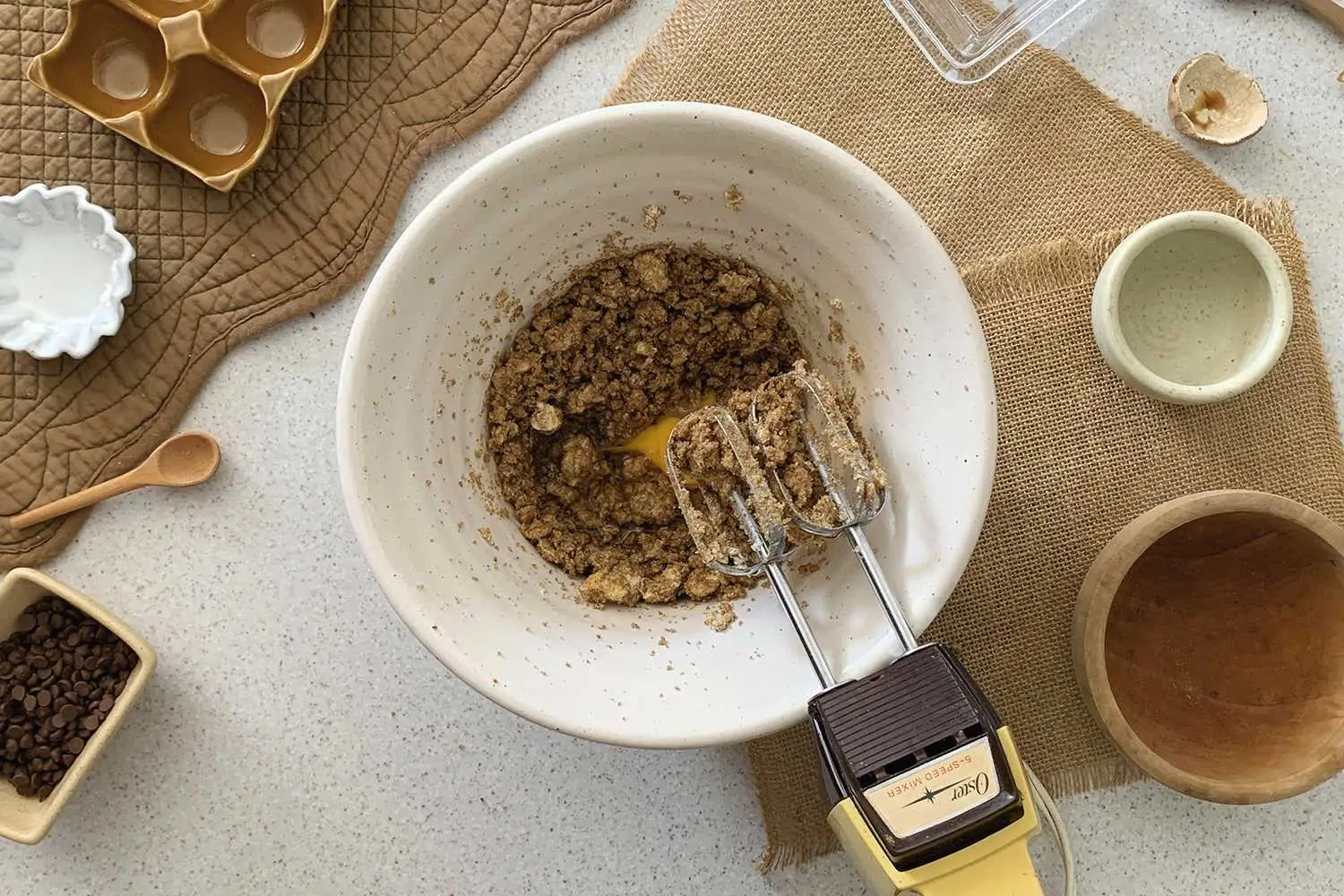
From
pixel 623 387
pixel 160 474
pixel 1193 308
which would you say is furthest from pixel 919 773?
pixel 160 474

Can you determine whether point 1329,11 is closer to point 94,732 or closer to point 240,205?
point 240,205

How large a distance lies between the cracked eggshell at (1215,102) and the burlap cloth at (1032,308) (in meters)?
0.03

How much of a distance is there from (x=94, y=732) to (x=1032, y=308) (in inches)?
34.9

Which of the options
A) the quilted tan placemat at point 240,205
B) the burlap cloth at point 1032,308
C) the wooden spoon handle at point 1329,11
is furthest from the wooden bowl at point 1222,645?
the quilted tan placemat at point 240,205

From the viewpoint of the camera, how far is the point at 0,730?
33.8 inches

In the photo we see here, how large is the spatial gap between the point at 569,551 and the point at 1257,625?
0.57 metres

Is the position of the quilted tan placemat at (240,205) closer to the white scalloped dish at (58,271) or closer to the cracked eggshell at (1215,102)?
the white scalloped dish at (58,271)

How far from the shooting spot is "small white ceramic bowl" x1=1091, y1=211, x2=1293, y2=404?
0.82 m

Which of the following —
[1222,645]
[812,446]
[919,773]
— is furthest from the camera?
[1222,645]

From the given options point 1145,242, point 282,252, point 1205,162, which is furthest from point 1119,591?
point 282,252

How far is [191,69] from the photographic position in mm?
877

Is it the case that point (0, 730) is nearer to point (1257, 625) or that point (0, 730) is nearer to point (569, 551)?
point (569, 551)

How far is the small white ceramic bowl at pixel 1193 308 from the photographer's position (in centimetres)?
82

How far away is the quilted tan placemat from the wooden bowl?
26.2 inches
